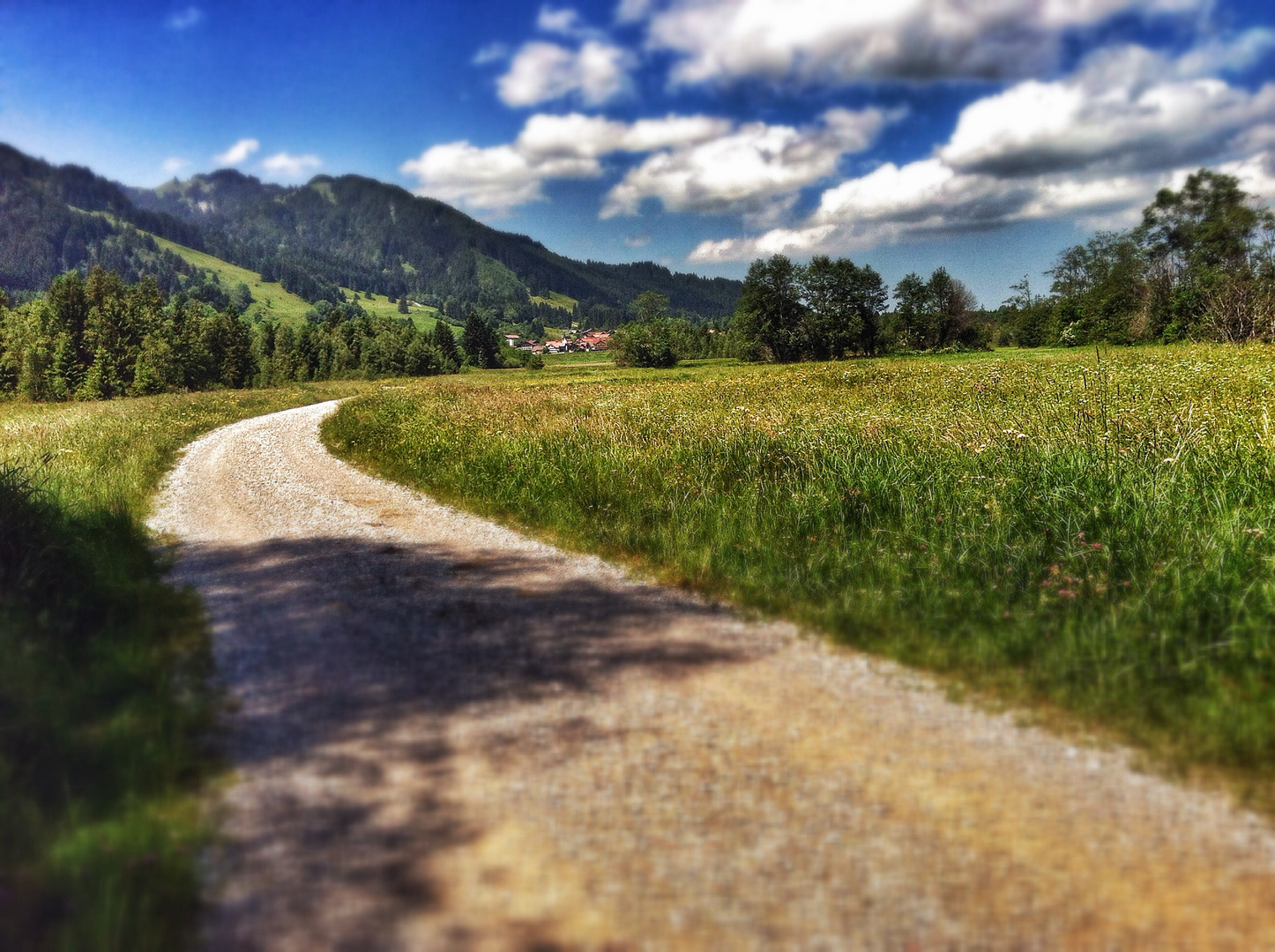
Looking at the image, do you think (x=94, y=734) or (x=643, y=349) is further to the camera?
(x=643, y=349)

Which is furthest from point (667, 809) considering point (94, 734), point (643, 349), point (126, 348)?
point (643, 349)

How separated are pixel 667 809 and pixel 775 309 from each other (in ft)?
289

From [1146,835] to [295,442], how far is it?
21555 millimetres

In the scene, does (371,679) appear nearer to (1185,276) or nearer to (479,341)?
(1185,276)

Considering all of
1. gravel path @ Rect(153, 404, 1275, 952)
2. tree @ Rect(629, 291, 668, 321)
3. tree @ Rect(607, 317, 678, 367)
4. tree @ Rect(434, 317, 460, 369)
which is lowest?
gravel path @ Rect(153, 404, 1275, 952)

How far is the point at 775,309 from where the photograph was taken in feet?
284

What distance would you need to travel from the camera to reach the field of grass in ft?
16.0

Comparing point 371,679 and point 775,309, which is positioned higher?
point 775,309

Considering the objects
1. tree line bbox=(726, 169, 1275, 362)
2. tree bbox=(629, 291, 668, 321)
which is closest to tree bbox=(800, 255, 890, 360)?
tree line bbox=(726, 169, 1275, 362)

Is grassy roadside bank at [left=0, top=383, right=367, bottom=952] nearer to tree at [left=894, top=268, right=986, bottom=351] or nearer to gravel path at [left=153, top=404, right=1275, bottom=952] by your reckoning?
gravel path at [left=153, top=404, right=1275, bottom=952]

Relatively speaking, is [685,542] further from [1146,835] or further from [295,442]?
[295,442]

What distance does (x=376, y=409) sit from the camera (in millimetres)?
24375

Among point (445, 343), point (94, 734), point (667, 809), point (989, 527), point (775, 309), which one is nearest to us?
point (667, 809)

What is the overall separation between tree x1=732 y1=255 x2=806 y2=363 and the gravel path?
84237 mm
